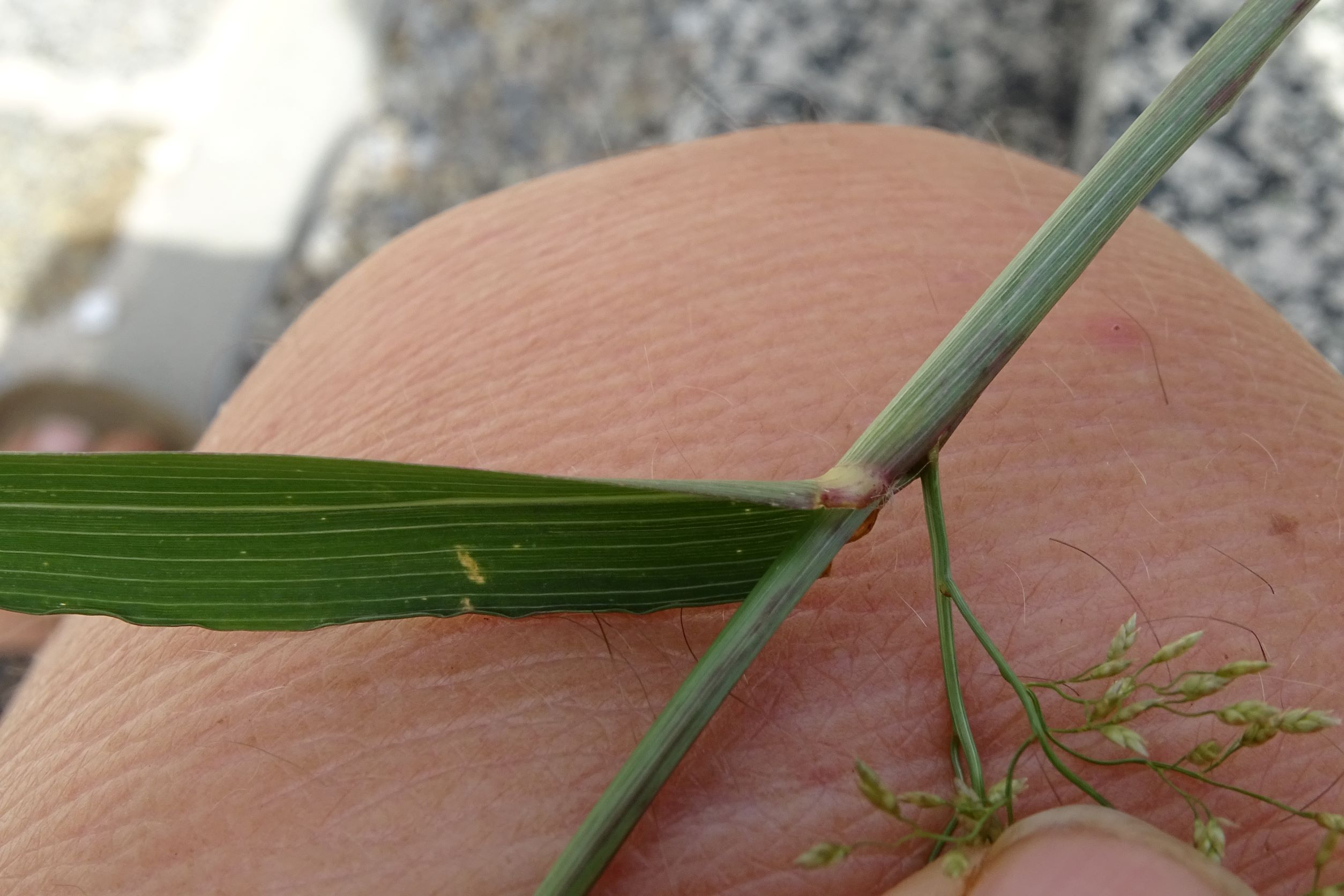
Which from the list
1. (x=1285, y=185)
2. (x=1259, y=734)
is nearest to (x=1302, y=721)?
(x=1259, y=734)

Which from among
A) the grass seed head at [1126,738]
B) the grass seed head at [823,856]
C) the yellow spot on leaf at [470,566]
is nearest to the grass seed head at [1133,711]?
the grass seed head at [1126,738]

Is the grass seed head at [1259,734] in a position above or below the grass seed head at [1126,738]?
above

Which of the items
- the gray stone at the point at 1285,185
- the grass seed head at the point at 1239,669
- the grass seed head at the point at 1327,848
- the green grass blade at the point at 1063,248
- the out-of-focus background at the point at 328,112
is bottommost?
the out-of-focus background at the point at 328,112

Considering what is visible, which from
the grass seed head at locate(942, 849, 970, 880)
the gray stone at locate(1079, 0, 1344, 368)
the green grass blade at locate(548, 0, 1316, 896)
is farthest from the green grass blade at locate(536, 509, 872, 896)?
the gray stone at locate(1079, 0, 1344, 368)

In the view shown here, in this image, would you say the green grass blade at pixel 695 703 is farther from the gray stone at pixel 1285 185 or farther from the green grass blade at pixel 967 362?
the gray stone at pixel 1285 185

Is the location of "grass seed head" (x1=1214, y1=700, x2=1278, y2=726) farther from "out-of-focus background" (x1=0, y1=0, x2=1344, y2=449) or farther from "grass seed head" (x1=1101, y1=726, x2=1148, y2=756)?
"out-of-focus background" (x1=0, y1=0, x2=1344, y2=449)

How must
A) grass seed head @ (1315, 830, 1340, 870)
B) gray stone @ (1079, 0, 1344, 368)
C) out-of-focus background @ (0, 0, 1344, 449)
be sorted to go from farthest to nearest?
out-of-focus background @ (0, 0, 1344, 449), gray stone @ (1079, 0, 1344, 368), grass seed head @ (1315, 830, 1340, 870)
